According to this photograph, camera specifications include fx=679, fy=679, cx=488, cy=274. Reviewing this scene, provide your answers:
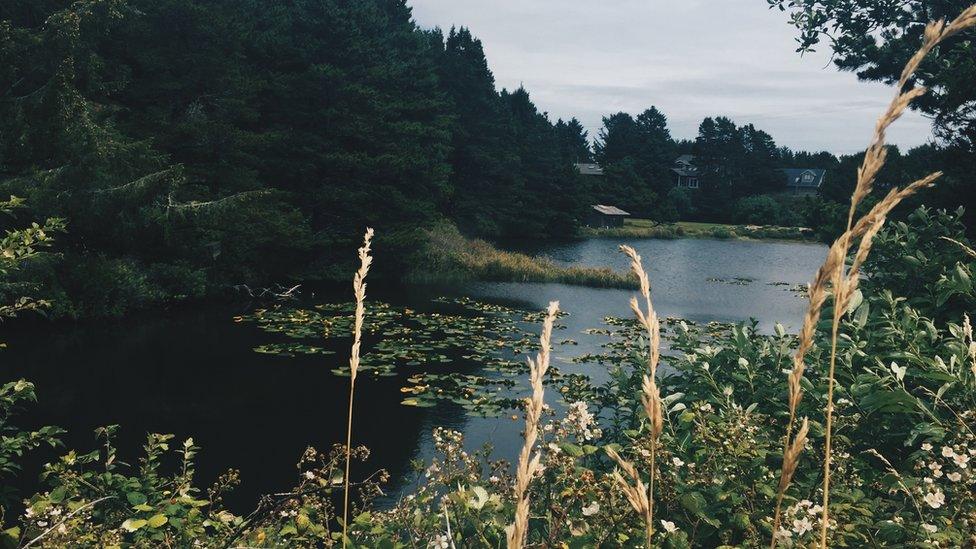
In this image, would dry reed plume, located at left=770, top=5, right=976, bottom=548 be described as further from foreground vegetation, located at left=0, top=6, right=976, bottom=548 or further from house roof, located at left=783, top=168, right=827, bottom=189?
house roof, located at left=783, top=168, right=827, bottom=189

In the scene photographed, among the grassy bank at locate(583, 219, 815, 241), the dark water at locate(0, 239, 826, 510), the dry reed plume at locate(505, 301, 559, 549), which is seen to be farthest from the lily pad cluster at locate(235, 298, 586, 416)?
the grassy bank at locate(583, 219, 815, 241)

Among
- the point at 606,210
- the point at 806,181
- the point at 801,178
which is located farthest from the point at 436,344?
the point at 801,178

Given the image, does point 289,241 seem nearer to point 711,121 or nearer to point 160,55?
point 160,55

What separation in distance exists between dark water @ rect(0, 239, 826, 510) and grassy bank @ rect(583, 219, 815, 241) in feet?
106

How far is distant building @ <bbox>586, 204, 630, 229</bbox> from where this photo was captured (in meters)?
56.4

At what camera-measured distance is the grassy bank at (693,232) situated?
1993 inches

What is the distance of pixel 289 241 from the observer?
803 inches

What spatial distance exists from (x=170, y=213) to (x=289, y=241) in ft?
14.0

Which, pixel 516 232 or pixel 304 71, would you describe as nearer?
pixel 304 71

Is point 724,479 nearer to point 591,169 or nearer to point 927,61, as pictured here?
point 927,61

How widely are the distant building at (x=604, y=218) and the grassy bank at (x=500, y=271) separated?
30793 millimetres

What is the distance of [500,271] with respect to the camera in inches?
969

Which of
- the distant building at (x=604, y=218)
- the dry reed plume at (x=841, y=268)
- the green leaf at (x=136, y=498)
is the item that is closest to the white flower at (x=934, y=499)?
the dry reed plume at (x=841, y=268)

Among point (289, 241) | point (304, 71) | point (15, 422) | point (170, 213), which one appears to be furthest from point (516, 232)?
point (15, 422)
